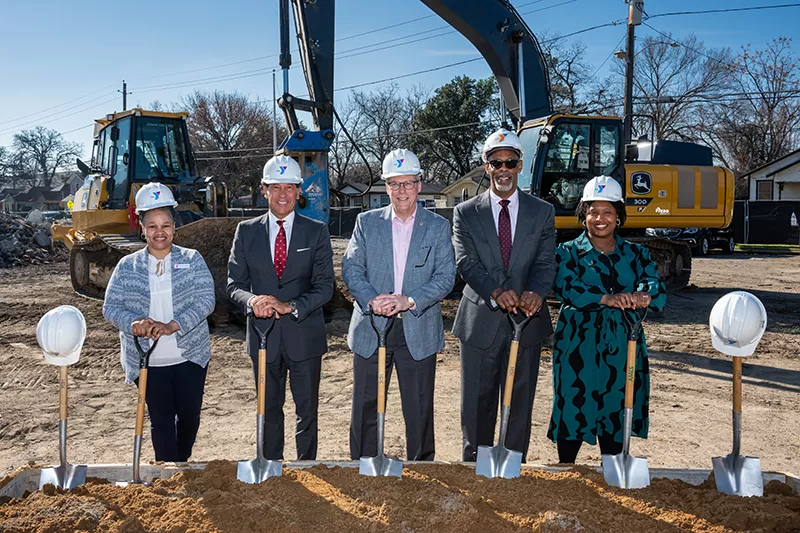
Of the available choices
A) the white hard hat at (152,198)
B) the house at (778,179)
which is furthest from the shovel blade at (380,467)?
the house at (778,179)

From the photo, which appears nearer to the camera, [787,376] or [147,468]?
[147,468]

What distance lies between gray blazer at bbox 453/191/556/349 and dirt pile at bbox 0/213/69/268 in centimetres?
1614

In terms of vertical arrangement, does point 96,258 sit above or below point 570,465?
above

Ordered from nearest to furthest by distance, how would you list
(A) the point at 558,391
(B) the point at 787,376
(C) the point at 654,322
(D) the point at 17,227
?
(A) the point at 558,391 < (B) the point at 787,376 < (C) the point at 654,322 < (D) the point at 17,227

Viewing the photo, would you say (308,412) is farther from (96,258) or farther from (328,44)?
(96,258)

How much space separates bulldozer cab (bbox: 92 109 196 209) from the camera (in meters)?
10.1

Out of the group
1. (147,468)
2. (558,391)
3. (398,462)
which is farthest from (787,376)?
(147,468)

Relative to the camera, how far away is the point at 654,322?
8.95 m

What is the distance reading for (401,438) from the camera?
472cm

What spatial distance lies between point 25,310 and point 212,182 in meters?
3.29

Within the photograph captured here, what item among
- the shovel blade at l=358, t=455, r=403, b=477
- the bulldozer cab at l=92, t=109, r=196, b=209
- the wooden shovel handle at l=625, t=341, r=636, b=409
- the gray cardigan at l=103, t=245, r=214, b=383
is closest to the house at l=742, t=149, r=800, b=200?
the bulldozer cab at l=92, t=109, r=196, b=209

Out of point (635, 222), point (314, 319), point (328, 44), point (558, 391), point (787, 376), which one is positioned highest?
point (328, 44)

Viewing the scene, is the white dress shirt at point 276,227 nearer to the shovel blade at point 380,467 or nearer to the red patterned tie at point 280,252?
the red patterned tie at point 280,252

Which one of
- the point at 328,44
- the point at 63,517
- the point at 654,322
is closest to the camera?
the point at 63,517
